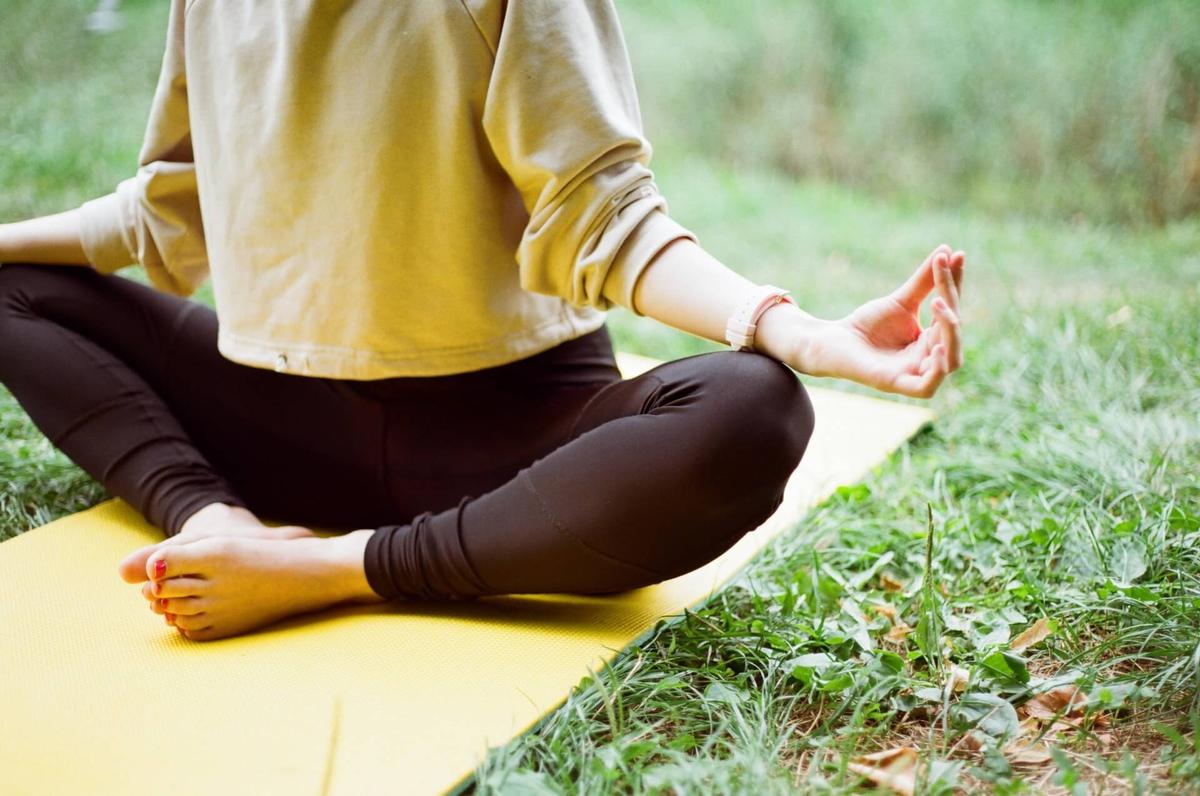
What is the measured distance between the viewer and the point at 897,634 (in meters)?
1.25

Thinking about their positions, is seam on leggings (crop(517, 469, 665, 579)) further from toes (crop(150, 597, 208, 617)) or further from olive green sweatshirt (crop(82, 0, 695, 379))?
toes (crop(150, 597, 208, 617))

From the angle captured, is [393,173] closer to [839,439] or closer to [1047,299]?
[839,439]

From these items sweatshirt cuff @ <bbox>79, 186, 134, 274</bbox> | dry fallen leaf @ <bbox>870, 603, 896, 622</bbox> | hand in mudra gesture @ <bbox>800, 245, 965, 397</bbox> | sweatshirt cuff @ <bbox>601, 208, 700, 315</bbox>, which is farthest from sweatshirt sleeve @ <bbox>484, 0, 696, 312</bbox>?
sweatshirt cuff @ <bbox>79, 186, 134, 274</bbox>

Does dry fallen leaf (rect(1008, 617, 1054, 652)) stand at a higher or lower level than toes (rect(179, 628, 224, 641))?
higher

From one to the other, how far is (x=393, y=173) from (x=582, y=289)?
0.25m

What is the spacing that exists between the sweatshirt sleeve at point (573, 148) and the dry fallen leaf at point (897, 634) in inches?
19.9

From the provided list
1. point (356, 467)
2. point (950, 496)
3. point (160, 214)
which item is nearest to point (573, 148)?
point (356, 467)

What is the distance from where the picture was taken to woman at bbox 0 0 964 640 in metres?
1.11

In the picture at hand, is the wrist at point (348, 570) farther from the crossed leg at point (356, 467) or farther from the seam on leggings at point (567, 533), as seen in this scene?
the seam on leggings at point (567, 533)

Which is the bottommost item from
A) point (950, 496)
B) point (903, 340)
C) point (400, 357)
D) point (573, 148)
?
point (950, 496)

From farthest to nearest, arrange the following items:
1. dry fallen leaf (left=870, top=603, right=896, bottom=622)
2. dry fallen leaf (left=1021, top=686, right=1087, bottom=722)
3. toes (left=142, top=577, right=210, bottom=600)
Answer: dry fallen leaf (left=870, top=603, right=896, bottom=622) < toes (left=142, top=577, right=210, bottom=600) < dry fallen leaf (left=1021, top=686, right=1087, bottom=722)

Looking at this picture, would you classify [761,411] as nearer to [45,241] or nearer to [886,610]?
[886,610]

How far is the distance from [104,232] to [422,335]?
547mm

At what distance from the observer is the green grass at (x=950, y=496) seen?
1019 mm
